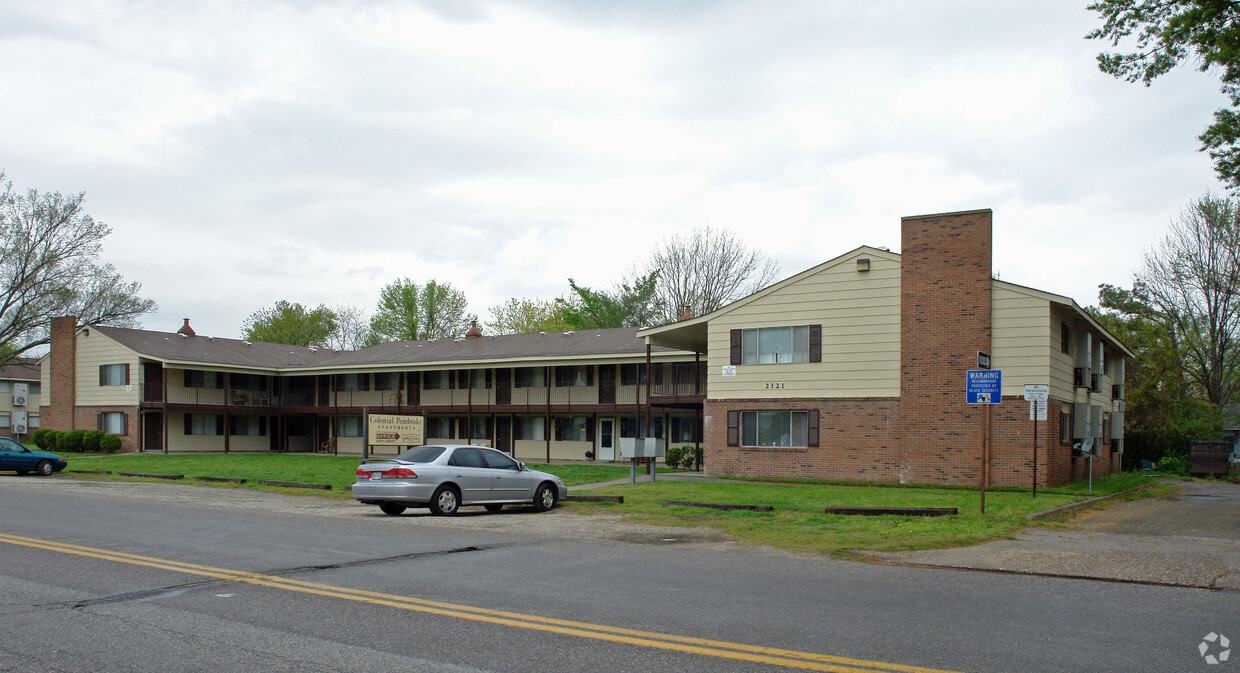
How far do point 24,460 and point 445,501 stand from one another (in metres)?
20.8

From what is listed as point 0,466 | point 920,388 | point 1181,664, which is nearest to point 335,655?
point 1181,664

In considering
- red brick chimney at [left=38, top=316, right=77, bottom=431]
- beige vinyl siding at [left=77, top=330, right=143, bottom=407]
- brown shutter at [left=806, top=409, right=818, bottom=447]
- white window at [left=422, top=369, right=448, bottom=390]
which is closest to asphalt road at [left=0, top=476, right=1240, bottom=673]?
brown shutter at [left=806, top=409, right=818, bottom=447]

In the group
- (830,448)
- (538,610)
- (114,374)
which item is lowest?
(830,448)

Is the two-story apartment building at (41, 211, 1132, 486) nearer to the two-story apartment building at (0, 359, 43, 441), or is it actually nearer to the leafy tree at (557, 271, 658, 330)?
the leafy tree at (557, 271, 658, 330)

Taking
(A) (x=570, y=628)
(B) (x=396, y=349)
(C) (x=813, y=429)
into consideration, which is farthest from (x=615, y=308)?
(A) (x=570, y=628)

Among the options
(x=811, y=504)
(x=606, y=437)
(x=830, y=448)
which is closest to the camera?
(x=811, y=504)

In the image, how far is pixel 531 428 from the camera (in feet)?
145

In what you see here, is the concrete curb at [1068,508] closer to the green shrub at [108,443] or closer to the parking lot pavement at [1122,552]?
the parking lot pavement at [1122,552]

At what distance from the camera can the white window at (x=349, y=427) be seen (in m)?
49.8

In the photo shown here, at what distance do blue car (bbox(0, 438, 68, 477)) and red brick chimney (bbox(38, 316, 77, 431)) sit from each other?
2136 cm

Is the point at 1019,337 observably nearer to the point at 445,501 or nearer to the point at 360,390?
the point at 445,501

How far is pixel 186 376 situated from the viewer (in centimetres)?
4875

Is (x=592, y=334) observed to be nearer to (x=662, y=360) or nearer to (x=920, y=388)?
(x=662, y=360)

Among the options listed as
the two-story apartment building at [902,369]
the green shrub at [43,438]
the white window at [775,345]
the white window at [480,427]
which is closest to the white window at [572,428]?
the white window at [480,427]
